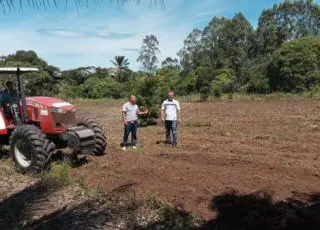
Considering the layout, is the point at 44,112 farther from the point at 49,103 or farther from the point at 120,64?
the point at 120,64

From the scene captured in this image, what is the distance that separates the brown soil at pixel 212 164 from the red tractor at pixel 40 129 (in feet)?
2.00

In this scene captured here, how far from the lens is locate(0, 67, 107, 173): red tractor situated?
28.9 ft

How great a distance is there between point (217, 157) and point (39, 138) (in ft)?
12.5

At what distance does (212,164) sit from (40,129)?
3636 millimetres

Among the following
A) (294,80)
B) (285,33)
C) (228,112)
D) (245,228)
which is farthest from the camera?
(285,33)

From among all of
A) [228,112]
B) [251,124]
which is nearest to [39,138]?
[251,124]

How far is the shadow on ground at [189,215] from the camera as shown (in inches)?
227

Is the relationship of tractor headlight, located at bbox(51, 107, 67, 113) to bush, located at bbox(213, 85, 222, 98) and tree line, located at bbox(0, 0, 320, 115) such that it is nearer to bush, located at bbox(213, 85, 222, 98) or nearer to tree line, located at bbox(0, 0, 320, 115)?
bush, located at bbox(213, 85, 222, 98)

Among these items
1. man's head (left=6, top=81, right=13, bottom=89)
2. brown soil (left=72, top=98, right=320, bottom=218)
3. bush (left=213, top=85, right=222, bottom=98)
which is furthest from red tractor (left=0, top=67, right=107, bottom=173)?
→ bush (left=213, top=85, right=222, bottom=98)

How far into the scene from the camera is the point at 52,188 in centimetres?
792

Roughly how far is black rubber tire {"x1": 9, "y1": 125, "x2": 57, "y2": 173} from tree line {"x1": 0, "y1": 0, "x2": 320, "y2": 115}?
32381 millimetres

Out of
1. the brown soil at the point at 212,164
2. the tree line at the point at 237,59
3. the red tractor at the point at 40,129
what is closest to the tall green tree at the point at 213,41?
the tree line at the point at 237,59

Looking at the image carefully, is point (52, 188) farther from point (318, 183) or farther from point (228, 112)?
point (228, 112)

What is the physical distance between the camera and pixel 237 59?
5616 centimetres
